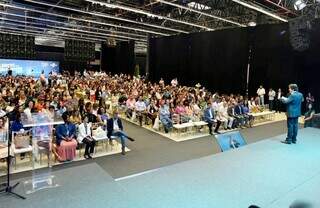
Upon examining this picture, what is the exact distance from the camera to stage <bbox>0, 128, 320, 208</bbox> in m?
3.49

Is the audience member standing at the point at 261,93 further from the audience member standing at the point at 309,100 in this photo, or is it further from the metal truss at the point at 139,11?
the metal truss at the point at 139,11

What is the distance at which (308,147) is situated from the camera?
6.09 metres

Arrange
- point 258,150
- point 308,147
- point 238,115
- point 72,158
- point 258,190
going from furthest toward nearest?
point 238,115
point 72,158
point 308,147
point 258,150
point 258,190

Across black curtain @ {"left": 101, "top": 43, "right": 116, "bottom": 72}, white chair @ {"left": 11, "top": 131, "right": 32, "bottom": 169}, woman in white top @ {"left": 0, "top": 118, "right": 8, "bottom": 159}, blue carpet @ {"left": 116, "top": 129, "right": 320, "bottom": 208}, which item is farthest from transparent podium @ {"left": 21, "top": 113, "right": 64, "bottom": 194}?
black curtain @ {"left": 101, "top": 43, "right": 116, "bottom": 72}

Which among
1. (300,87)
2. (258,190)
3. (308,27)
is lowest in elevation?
(258,190)

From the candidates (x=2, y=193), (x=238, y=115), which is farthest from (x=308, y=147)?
(x=2, y=193)

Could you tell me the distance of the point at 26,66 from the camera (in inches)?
1071

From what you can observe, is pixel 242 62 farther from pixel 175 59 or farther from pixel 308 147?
pixel 308 147

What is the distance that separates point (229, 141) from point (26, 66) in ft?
85.3

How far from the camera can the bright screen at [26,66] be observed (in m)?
25.8

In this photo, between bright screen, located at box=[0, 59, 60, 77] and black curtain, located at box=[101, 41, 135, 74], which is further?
black curtain, located at box=[101, 41, 135, 74]

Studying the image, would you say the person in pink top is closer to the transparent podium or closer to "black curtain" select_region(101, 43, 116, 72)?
the transparent podium

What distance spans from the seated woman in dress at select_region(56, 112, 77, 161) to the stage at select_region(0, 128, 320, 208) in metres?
1.88

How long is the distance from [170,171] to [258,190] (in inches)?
52.7
